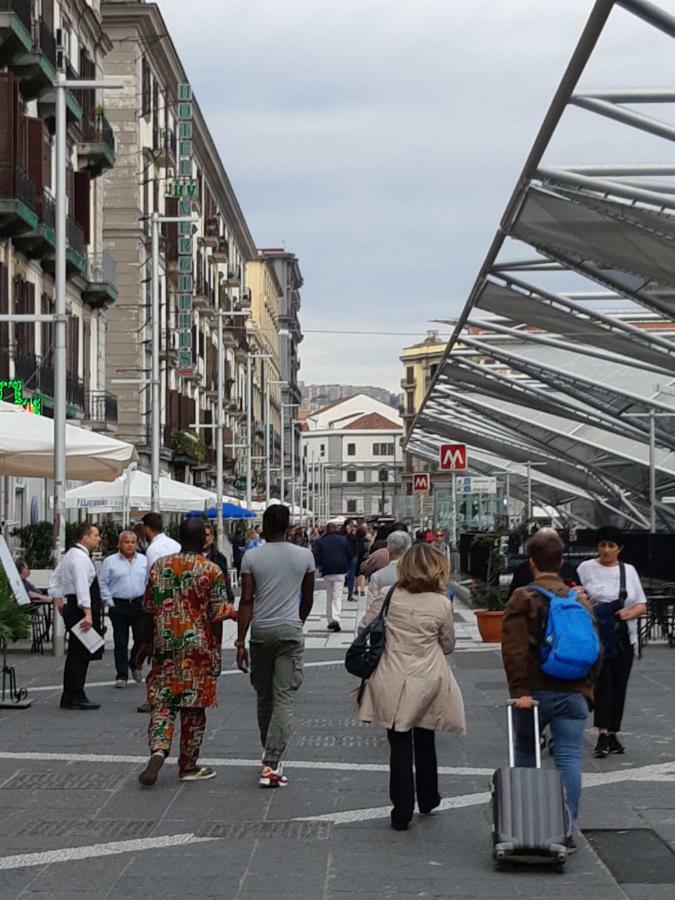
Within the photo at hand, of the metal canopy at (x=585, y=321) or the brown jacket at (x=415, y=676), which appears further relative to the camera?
the metal canopy at (x=585, y=321)

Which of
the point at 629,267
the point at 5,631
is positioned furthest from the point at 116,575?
the point at 629,267

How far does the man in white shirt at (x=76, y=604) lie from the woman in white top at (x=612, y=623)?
4.66m

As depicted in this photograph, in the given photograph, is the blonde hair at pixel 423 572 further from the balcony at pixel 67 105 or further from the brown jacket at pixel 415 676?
the balcony at pixel 67 105

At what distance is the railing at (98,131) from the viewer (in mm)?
44875

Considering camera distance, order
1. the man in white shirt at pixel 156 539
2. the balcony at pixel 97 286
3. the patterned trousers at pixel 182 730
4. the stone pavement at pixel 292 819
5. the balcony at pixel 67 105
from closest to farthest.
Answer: the stone pavement at pixel 292 819
the patterned trousers at pixel 182 730
the man in white shirt at pixel 156 539
the balcony at pixel 67 105
the balcony at pixel 97 286

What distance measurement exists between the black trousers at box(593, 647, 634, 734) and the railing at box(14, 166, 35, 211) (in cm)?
2494

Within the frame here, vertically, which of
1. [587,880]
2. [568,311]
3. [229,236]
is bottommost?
[587,880]

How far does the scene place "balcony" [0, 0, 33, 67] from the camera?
34.3 metres

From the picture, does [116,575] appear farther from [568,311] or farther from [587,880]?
[568,311]

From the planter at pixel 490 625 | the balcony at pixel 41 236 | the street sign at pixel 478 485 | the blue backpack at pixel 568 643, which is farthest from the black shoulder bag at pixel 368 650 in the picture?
the balcony at pixel 41 236

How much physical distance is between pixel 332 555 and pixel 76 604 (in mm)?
12536

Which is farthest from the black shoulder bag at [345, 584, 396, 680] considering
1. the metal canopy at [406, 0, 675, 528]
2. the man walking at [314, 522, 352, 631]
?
the man walking at [314, 522, 352, 631]

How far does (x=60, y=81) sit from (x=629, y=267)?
8.54 metres

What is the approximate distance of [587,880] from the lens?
8.10 meters
